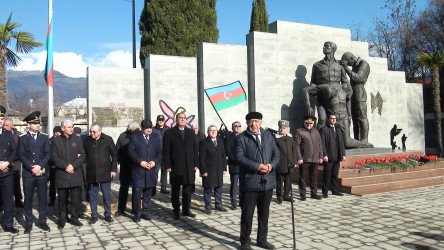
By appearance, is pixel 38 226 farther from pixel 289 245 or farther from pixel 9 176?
pixel 289 245

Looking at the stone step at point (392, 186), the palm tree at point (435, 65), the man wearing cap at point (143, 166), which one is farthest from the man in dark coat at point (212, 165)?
the palm tree at point (435, 65)

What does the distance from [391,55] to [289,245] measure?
30032 mm

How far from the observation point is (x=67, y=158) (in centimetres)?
609

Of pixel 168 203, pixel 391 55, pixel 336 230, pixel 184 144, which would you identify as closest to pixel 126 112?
pixel 168 203

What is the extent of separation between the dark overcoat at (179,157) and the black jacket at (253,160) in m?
1.89

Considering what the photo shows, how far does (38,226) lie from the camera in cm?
601

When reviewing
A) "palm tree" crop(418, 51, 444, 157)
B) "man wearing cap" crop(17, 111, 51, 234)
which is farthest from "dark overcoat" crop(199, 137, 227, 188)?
"palm tree" crop(418, 51, 444, 157)

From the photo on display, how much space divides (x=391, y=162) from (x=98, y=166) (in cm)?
741

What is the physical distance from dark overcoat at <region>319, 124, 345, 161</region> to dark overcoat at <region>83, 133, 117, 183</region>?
183 inches

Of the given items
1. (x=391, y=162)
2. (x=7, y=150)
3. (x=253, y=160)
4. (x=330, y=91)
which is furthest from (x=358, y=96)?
(x=7, y=150)

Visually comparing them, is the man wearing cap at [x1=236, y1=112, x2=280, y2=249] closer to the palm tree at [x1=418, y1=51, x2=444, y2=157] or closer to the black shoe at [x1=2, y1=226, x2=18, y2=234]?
the black shoe at [x1=2, y1=226, x2=18, y2=234]

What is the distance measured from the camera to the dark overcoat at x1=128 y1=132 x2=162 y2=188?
639 cm

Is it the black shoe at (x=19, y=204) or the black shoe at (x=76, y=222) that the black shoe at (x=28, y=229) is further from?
the black shoe at (x=19, y=204)

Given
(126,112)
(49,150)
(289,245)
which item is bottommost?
(289,245)
